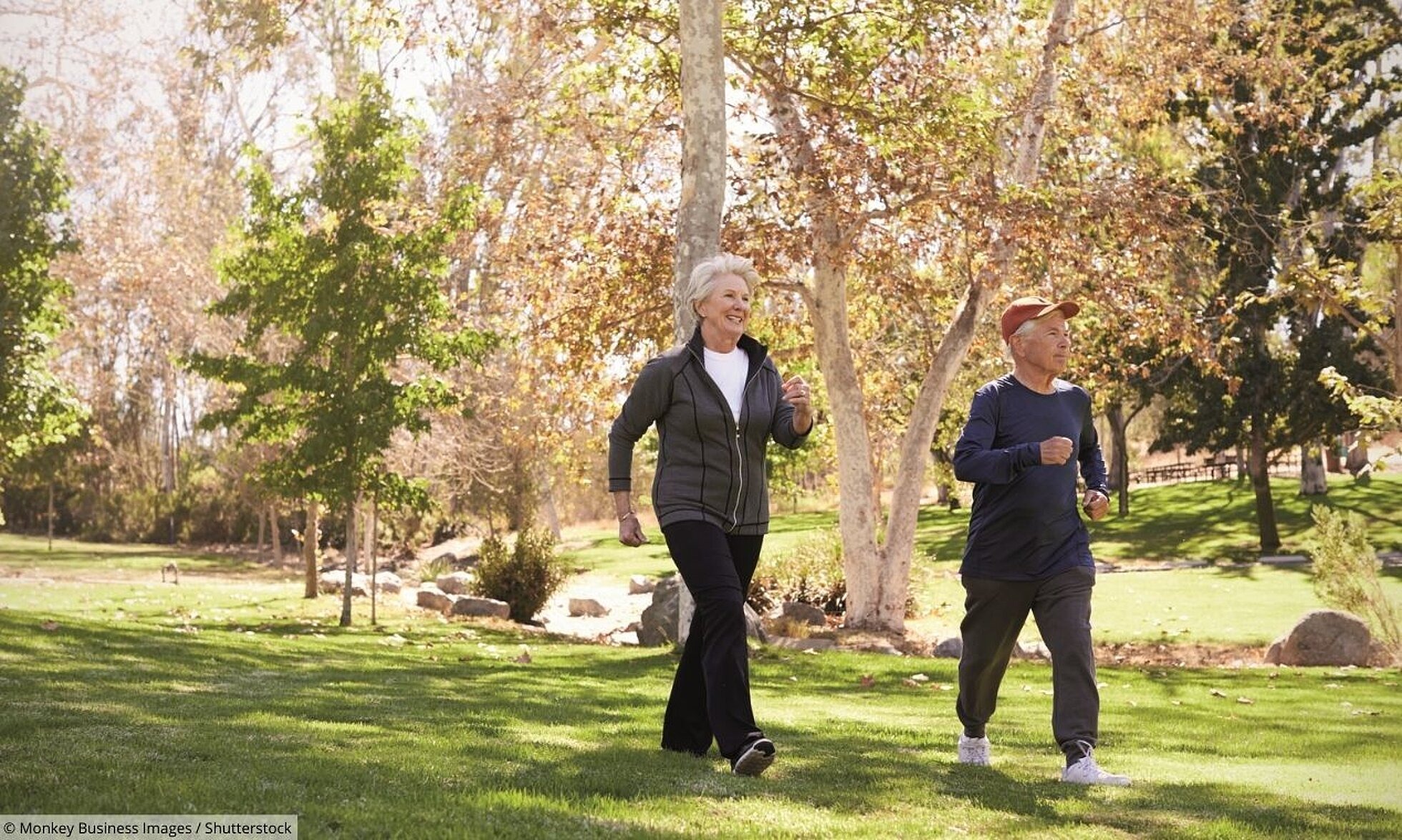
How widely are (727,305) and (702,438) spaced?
629 millimetres

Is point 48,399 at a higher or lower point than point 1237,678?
higher

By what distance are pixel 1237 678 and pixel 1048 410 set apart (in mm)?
10447

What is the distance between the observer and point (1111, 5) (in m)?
21.2

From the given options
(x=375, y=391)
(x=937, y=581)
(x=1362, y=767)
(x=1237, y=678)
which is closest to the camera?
(x=1362, y=767)

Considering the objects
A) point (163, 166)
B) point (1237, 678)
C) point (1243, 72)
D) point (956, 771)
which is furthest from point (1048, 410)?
point (163, 166)

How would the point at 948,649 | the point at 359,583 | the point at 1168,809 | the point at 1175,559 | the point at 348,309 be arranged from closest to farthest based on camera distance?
the point at 1168,809, the point at 948,649, the point at 348,309, the point at 359,583, the point at 1175,559

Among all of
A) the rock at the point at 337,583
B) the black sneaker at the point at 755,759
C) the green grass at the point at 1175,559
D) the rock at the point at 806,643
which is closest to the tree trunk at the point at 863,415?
the rock at the point at 806,643

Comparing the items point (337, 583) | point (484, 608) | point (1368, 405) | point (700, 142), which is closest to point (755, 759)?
point (1368, 405)

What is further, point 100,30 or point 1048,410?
point 100,30

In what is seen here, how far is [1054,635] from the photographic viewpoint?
6.46 m

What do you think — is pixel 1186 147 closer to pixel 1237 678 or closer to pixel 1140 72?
pixel 1140 72

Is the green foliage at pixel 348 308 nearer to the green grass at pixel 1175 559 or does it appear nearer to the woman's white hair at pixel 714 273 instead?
the green grass at pixel 1175 559

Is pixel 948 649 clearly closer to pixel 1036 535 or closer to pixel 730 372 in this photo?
pixel 1036 535

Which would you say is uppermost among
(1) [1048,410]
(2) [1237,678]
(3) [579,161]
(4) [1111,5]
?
(4) [1111,5]
